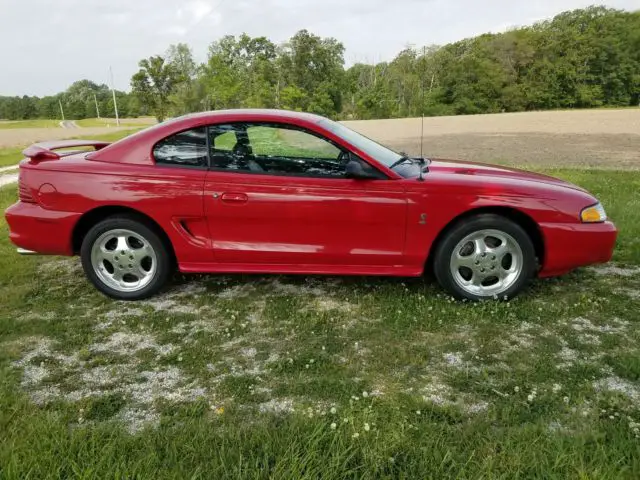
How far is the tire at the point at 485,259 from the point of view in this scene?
3.41m

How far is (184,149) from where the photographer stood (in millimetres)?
3555

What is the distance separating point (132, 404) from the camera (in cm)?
243

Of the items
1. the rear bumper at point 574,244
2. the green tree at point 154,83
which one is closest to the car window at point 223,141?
the rear bumper at point 574,244

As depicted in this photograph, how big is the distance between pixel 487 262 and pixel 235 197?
6.43ft

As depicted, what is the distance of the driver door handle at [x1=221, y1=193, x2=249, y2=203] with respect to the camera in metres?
3.42

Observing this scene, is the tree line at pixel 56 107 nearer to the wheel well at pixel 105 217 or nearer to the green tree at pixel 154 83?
the green tree at pixel 154 83

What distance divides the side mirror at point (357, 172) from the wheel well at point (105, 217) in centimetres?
151

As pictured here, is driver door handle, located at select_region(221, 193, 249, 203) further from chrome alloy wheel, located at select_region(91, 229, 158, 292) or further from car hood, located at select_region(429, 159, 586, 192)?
car hood, located at select_region(429, 159, 586, 192)

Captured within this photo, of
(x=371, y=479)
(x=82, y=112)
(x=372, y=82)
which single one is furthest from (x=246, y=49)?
(x=82, y=112)

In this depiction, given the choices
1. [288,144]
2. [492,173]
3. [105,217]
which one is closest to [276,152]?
[288,144]

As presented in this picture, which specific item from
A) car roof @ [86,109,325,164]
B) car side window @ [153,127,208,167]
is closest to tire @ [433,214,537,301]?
Result: car roof @ [86,109,325,164]

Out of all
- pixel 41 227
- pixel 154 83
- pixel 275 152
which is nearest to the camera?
pixel 275 152

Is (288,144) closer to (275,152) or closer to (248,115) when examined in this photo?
(275,152)

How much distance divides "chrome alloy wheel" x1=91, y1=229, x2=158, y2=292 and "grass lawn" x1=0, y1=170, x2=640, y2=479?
0.19m
